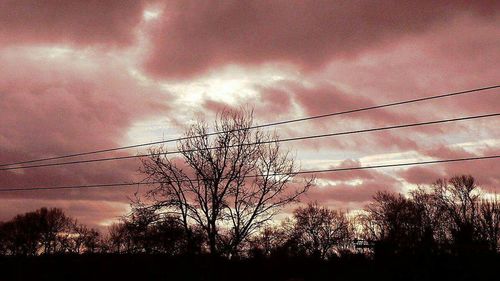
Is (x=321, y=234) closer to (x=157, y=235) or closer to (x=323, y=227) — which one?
(x=323, y=227)

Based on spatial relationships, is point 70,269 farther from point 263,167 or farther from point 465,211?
point 465,211

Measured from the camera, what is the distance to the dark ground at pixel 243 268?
18.9 meters

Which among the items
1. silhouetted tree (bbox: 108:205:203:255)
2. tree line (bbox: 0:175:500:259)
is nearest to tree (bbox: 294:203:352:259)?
tree line (bbox: 0:175:500:259)

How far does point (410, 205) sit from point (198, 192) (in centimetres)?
3479

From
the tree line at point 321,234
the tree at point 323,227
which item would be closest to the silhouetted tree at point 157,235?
the tree line at point 321,234

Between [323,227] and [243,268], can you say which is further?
[323,227]

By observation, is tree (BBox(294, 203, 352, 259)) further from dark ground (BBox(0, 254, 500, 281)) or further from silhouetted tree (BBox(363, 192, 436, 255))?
dark ground (BBox(0, 254, 500, 281))

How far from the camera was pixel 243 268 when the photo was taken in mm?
27344

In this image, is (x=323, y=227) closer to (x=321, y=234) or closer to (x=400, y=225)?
(x=321, y=234)

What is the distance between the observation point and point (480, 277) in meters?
18.2

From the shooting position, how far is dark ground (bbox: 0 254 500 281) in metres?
18.9

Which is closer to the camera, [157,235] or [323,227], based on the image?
[157,235]

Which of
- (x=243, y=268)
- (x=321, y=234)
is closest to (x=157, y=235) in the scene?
(x=243, y=268)

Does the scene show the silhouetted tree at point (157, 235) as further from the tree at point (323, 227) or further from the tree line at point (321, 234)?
the tree at point (323, 227)
